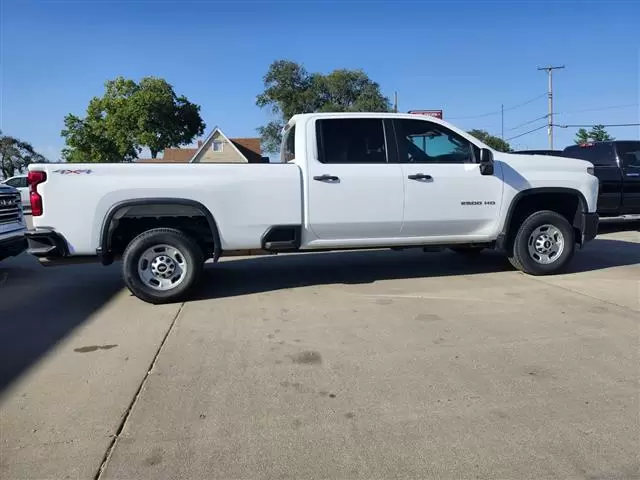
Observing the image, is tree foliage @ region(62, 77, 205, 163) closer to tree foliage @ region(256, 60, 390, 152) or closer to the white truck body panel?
tree foliage @ region(256, 60, 390, 152)

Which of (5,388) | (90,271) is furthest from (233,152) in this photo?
(5,388)

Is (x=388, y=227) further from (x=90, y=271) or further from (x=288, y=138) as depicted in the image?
(x=90, y=271)

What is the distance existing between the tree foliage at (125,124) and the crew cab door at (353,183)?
4477 cm

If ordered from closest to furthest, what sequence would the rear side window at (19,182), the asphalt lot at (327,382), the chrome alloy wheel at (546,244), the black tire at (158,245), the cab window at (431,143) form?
the asphalt lot at (327,382) → the black tire at (158,245) → the cab window at (431,143) → the chrome alloy wheel at (546,244) → the rear side window at (19,182)

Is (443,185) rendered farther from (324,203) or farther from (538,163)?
A: (324,203)

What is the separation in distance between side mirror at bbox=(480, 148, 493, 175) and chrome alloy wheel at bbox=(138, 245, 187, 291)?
374 cm

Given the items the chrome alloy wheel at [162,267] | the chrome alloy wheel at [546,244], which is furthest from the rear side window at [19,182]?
the chrome alloy wheel at [546,244]

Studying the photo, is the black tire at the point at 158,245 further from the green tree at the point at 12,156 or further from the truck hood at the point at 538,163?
the green tree at the point at 12,156

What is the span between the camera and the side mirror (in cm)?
678

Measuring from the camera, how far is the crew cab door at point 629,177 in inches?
466

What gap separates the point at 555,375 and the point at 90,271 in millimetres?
6919

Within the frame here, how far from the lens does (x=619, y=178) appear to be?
1177 cm

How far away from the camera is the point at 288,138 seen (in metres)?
7.49

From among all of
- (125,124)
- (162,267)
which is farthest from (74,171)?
(125,124)
